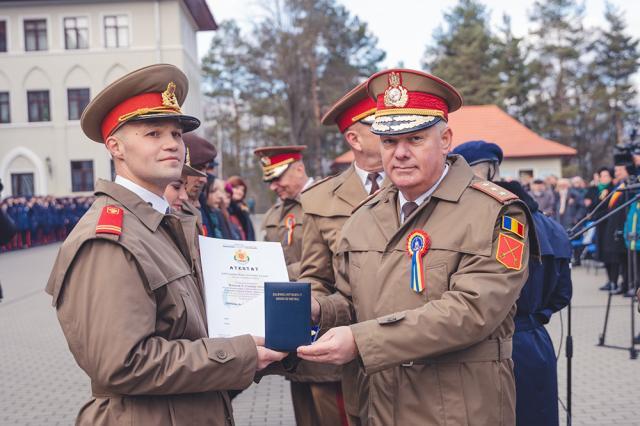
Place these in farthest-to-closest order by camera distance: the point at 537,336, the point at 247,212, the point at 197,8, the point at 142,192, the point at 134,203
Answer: the point at 197,8
the point at 247,212
the point at 537,336
the point at 142,192
the point at 134,203

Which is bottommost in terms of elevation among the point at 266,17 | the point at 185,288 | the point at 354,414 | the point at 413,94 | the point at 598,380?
the point at 598,380

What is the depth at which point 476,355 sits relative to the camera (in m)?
2.61

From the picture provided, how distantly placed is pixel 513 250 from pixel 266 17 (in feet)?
133

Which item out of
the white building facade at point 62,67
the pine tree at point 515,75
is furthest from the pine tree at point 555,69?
the white building facade at point 62,67

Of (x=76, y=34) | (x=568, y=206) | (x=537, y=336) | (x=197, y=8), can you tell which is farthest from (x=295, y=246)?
(x=197, y=8)

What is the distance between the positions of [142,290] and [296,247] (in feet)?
11.5

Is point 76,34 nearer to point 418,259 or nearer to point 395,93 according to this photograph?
point 395,93

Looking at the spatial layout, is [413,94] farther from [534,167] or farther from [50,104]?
[50,104]

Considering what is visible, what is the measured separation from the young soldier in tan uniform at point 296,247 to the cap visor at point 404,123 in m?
1.26

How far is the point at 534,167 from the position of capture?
3728cm

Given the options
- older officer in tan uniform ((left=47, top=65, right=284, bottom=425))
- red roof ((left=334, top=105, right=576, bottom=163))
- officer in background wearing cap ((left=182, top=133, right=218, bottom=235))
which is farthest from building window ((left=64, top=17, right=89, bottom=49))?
older officer in tan uniform ((left=47, top=65, right=284, bottom=425))

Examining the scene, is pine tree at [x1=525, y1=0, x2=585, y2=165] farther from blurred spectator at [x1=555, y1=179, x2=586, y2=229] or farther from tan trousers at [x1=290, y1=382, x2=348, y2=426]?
tan trousers at [x1=290, y1=382, x2=348, y2=426]

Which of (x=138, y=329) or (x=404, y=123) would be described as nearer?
(x=138, y=329)

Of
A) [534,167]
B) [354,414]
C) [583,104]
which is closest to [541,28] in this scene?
[583,104]
